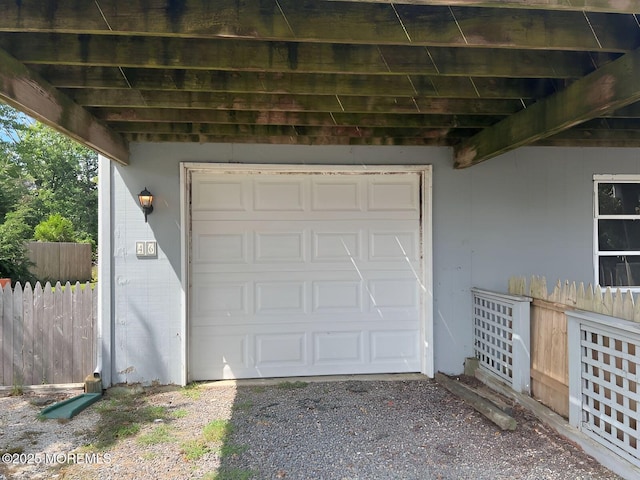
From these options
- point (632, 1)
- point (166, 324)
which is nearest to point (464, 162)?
point (632, 1)

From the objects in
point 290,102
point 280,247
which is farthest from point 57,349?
point 290,102

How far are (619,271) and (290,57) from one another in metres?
4.36

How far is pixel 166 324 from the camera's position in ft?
13.3

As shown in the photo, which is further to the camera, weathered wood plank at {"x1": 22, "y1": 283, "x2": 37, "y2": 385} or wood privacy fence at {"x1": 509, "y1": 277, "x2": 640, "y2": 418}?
weathered wood plank at {"x1": 22, "y1": 283, "x2": 37, "y2": 385}

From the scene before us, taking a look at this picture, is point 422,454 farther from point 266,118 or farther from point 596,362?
point 266,118

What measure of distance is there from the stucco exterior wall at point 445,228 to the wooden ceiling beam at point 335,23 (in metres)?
2.19

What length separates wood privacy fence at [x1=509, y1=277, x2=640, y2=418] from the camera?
114 inches

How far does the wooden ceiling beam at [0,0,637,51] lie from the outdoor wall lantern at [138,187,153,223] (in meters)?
2.11

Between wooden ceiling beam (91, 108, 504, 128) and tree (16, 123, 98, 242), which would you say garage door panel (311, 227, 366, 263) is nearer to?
wooden ceiling beam (91, 108, 504, 128)

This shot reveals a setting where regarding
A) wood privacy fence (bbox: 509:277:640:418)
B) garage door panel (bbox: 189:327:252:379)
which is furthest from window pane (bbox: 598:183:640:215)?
garage door panel (bbox: 189:327:252:379)

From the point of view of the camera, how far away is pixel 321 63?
2.42 metres

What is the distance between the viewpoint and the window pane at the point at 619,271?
176 inches

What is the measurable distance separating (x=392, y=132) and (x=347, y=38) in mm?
2121

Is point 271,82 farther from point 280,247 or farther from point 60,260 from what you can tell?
point 60,260
